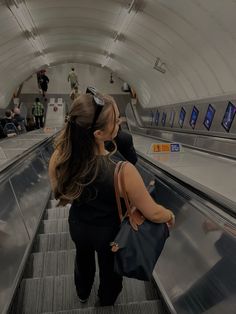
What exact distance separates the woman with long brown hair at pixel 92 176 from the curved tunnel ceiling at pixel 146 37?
450cm

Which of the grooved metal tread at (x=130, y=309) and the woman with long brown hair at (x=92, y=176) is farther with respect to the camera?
the grooved metal tread at (x=130, y=309)

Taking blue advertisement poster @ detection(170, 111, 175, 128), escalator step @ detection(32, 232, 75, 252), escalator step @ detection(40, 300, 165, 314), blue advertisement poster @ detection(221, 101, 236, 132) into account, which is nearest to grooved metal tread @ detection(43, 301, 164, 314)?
escalator step @ detection(40, 300, 165, 314)

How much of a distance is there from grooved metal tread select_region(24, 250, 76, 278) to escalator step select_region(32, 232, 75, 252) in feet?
1.33

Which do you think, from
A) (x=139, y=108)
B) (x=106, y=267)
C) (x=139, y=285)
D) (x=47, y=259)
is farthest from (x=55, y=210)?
(x=139, y=108)

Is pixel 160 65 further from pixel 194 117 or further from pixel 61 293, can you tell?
pixel 61 293

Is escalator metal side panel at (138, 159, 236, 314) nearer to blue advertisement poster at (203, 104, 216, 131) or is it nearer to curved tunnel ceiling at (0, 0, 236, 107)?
curved tunnel ceiling at (0, 0, 236, 107)

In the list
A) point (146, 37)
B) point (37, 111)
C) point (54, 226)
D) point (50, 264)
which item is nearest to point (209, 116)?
point (146, 37)

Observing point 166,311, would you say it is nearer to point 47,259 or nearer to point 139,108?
point 47,259

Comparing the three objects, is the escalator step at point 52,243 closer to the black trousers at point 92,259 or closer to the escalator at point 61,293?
the escalator at point 61,293

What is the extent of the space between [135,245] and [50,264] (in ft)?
5.67

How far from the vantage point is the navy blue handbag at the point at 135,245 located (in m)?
1.93

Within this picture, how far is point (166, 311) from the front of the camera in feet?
8.57

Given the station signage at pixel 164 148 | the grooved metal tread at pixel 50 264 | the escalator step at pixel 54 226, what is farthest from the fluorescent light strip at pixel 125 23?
the grooved metal tread at pixel 50 264

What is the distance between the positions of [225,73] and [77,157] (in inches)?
251
